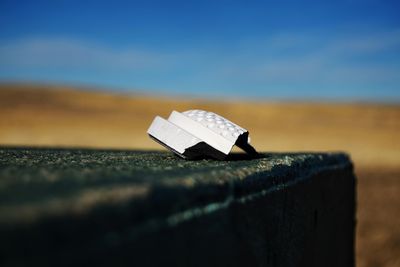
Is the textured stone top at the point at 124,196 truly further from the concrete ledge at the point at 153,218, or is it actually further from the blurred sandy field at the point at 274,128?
the blurred sandy field at the point at 274,128

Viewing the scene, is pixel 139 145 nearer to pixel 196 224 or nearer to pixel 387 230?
pixel 387 230

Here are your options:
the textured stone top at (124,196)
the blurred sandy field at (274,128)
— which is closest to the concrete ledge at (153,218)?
the textured stone top at (124,196)

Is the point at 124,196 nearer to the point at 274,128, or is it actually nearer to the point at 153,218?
the point at 153,218

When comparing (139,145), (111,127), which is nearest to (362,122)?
(111,127)

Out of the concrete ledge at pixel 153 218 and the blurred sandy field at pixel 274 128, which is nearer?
the concrete ledge at pixel 153 218

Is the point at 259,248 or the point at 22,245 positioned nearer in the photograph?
the point at 22,245

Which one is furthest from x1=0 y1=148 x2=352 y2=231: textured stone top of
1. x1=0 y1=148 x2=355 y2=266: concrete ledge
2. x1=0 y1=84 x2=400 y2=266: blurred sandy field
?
x1=0 y1=84 x2=400 y2=266: blurred sandy field
